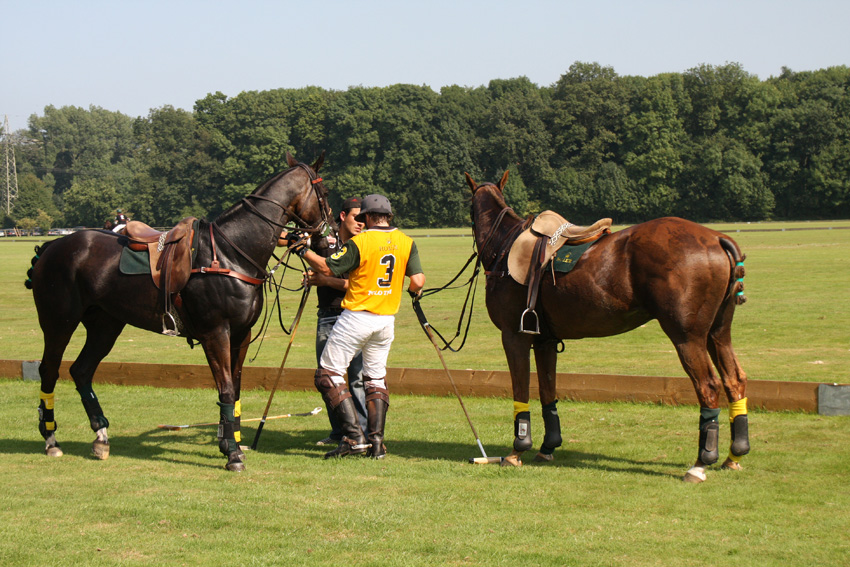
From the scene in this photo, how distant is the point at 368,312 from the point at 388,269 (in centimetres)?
40

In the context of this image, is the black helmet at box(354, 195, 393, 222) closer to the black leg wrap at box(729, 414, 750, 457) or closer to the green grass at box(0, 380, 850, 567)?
the green grass at box(0, 380, 850, 567)

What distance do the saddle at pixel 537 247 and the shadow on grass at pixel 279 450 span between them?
1226 mm

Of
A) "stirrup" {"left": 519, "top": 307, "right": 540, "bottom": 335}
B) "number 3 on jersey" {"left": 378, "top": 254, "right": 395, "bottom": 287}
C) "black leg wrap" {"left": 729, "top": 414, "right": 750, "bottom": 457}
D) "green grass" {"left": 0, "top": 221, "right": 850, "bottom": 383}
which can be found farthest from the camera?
"green grass" {"left": 0, "top": 221, "right": 850, "bottom": 383}

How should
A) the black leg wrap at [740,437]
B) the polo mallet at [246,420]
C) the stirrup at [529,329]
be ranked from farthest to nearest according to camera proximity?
the polo mallet at [246,420] < the stirrup at [529,329] < the black leg wrap at [740,437]

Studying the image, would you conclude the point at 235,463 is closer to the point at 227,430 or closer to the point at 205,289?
the point at 227,430

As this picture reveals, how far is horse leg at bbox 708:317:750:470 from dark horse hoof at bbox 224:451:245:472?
13.0 ft

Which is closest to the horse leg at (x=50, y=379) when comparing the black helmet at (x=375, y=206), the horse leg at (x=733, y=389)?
the black helmet at (x=375, y=206)


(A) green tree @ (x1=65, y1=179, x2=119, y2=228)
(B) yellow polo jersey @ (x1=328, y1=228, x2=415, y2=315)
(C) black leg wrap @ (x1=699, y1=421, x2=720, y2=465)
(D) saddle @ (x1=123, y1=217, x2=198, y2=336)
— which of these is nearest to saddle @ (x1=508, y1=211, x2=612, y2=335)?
(B) yellow polo jersey @ (x1=328, y1=228, x2=415, y2=315)

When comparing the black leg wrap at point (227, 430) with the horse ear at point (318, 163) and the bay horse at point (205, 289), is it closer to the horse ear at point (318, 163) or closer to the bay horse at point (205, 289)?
the bay horse at point (205, 289)

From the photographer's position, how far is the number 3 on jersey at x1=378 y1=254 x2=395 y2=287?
7152 millimetres

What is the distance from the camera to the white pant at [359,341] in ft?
23.3

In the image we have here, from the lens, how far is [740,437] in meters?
6.62

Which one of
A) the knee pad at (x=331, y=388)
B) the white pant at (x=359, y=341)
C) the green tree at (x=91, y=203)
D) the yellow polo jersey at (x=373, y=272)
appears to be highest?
the yellow polo jersey at (x=373, y=272)

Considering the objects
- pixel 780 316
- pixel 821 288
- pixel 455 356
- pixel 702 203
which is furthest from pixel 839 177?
pixel 455 356
